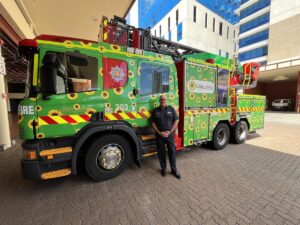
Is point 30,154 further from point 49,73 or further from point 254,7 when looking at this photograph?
point 254,7

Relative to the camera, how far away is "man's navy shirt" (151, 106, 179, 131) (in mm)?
3416

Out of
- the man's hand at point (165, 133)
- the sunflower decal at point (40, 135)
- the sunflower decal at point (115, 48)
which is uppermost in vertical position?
the sunflower decal at point (115, 48)

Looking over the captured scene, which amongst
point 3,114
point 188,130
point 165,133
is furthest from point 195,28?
point 3,114

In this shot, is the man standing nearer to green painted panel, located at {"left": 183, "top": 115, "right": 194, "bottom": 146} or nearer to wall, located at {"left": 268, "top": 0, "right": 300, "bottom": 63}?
green painted panel, located at {"left": 183, "top": 115, "right": 194, "bottom": 146}

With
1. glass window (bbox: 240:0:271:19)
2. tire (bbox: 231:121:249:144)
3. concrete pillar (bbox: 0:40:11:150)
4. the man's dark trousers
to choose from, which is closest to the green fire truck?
the man's dark trousers

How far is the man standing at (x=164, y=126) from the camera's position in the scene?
3424 mm

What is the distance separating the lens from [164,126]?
342cm

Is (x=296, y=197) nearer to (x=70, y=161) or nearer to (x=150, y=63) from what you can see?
(x=150, y=63)

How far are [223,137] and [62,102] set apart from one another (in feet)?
16.4

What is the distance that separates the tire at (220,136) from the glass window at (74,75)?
158 inches

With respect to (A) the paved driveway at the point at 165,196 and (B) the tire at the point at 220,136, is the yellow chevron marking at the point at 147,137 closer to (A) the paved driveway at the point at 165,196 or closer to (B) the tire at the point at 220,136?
(A) the paved driveway at the point at 165,196

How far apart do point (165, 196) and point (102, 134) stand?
167 centimetres

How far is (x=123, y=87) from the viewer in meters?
3.24

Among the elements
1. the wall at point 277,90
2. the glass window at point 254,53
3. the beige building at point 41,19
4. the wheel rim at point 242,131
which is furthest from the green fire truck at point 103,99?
the glass window at point 254,53
